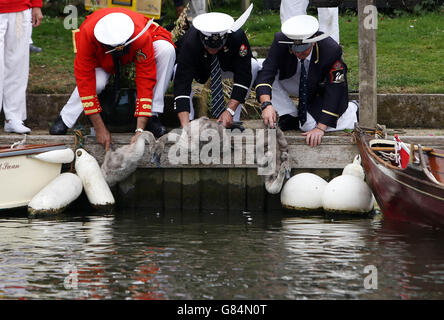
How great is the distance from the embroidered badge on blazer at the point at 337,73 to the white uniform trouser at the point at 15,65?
274 centimetres

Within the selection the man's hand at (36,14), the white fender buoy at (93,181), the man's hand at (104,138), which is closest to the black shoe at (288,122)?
the man's hand at (104,138)

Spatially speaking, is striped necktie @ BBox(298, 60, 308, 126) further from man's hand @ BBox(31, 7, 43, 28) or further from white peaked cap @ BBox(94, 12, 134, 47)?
man's hand @ BBox(31, 7, 43, 28)

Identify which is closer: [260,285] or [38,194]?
[260,285]

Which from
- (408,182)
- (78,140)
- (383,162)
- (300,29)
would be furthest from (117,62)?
(408,182)

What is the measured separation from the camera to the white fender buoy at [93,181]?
795cm

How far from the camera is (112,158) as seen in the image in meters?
7.93

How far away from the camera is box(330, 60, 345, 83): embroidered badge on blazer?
8.08 metres

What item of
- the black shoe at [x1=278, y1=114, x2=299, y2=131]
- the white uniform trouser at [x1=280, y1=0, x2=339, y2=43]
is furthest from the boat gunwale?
the white uniform trouser at [x1=280, y1=0, x2=339, y2=43]

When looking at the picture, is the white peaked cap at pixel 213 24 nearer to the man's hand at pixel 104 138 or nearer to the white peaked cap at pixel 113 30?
the white peaked cap at pixel 113 30

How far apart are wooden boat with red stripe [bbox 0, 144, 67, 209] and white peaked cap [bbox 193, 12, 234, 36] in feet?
5.08

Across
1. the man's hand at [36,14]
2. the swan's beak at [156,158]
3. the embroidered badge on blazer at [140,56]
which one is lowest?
the swan's beak at [156,158]

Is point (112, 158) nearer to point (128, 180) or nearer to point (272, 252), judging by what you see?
point (128, 180)

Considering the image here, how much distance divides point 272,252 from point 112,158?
1.99 meters
